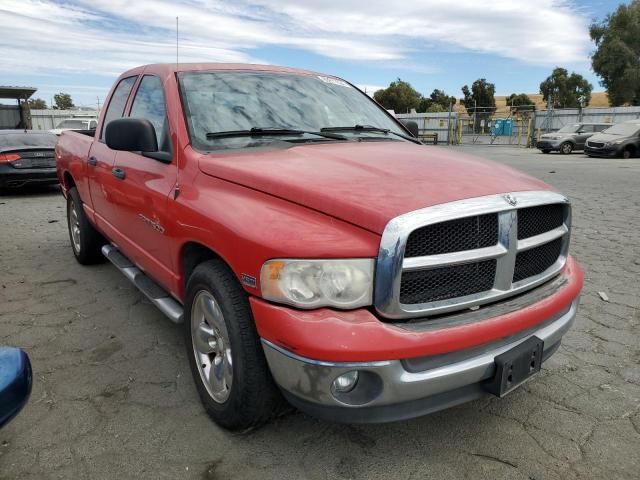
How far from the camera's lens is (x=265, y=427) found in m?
2.49

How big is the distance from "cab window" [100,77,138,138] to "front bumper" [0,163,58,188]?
6340 mm

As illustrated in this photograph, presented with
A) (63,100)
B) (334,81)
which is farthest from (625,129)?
(63,100)

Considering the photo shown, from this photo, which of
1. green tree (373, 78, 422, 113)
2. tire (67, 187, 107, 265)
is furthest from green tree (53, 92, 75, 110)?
tire (67, 187, 107, 265)

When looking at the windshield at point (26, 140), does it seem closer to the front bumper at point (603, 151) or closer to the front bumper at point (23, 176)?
the front bumper at point (23, 176)

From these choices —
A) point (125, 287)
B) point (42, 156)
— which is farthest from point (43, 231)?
point (42, 156)

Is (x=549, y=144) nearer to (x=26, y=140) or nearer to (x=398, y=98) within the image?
(x=26, y=140)

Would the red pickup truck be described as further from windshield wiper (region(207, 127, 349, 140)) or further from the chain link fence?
the chain link fence

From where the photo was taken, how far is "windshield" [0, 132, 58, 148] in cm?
986

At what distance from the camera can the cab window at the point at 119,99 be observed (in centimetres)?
405

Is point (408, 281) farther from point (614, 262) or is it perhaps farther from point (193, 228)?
point (614, 262)

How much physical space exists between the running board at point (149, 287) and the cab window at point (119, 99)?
3.42ft

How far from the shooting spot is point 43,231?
22.6 feet

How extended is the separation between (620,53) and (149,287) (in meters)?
53.5

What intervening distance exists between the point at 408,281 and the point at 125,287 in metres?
3.33
